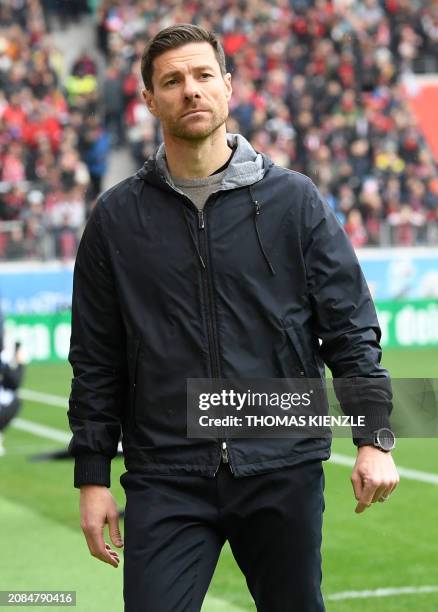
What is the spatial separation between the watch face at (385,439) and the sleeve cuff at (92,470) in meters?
0.74

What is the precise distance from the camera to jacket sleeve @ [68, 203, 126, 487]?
3666 mm

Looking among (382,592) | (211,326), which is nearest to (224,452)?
(211,326)

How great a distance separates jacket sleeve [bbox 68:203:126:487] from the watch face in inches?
28.1

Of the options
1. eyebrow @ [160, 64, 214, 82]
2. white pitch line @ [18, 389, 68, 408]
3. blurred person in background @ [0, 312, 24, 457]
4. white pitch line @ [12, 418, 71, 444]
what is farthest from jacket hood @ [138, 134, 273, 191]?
white pitch line @ [18, 389, 68, 408]

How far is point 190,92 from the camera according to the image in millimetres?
3631

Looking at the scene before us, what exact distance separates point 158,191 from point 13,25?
2327 cm

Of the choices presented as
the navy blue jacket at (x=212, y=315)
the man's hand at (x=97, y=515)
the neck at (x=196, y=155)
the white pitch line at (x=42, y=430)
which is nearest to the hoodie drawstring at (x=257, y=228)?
the navy blue jacket at (x=212, y=315)

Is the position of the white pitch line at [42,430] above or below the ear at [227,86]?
below

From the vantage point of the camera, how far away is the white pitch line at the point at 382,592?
6.68 meters

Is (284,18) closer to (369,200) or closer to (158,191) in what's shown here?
(369,200)

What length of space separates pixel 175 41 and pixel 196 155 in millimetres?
312

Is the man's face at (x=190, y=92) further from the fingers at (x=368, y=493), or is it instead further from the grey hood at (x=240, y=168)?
the fingers at (x=368, y=493)

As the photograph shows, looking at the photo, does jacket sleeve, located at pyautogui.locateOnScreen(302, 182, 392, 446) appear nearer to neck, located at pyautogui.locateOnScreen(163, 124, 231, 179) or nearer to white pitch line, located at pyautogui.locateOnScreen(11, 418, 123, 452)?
neck, located at pyautogui.locateOnScreen(163, 124, 231, 179)

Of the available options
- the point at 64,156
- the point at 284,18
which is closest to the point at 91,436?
the point at 64,156
